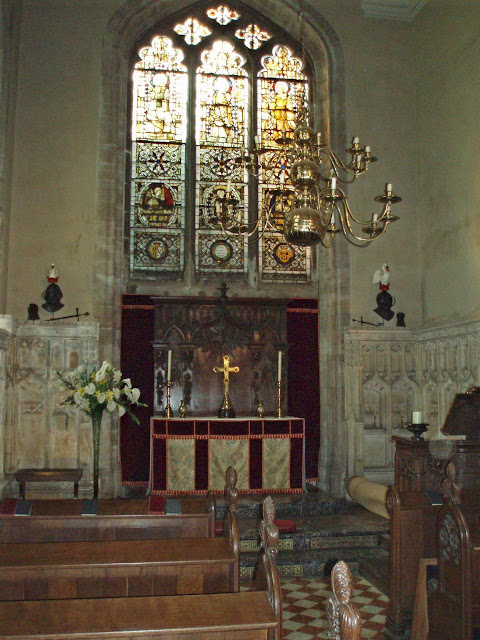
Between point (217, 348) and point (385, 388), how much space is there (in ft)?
8.39

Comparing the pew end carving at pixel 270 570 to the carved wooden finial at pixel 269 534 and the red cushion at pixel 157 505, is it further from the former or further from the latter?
the red cushion at pixel 157 505

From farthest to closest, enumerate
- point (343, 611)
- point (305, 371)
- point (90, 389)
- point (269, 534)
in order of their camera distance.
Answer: point (305, 371) → point (90, 389) → point (269, 534) → point (343, 611)

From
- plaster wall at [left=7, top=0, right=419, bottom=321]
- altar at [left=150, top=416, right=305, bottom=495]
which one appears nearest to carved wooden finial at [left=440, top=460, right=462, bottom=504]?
altar at [left=150, top=416, right=305, bottom=495]

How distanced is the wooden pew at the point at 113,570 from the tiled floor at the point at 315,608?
153cm

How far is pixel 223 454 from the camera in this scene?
8.33 meters

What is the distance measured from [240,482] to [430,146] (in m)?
5.66

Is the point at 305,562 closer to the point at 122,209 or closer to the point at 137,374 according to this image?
the point at 137,374

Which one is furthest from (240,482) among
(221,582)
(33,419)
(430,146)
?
(430,146)

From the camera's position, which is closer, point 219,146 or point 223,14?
point 219,146

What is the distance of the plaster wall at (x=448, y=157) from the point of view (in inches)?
326

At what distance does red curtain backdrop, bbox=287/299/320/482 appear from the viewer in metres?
9.58

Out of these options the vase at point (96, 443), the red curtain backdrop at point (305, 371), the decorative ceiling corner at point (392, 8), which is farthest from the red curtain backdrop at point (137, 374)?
the decorative ceiling corner at point (392, 8)

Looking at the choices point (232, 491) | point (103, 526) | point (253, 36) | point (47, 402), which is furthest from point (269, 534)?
point (253, 36)

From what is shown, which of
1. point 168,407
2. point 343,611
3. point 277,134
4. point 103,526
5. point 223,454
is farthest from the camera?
point 277,134
